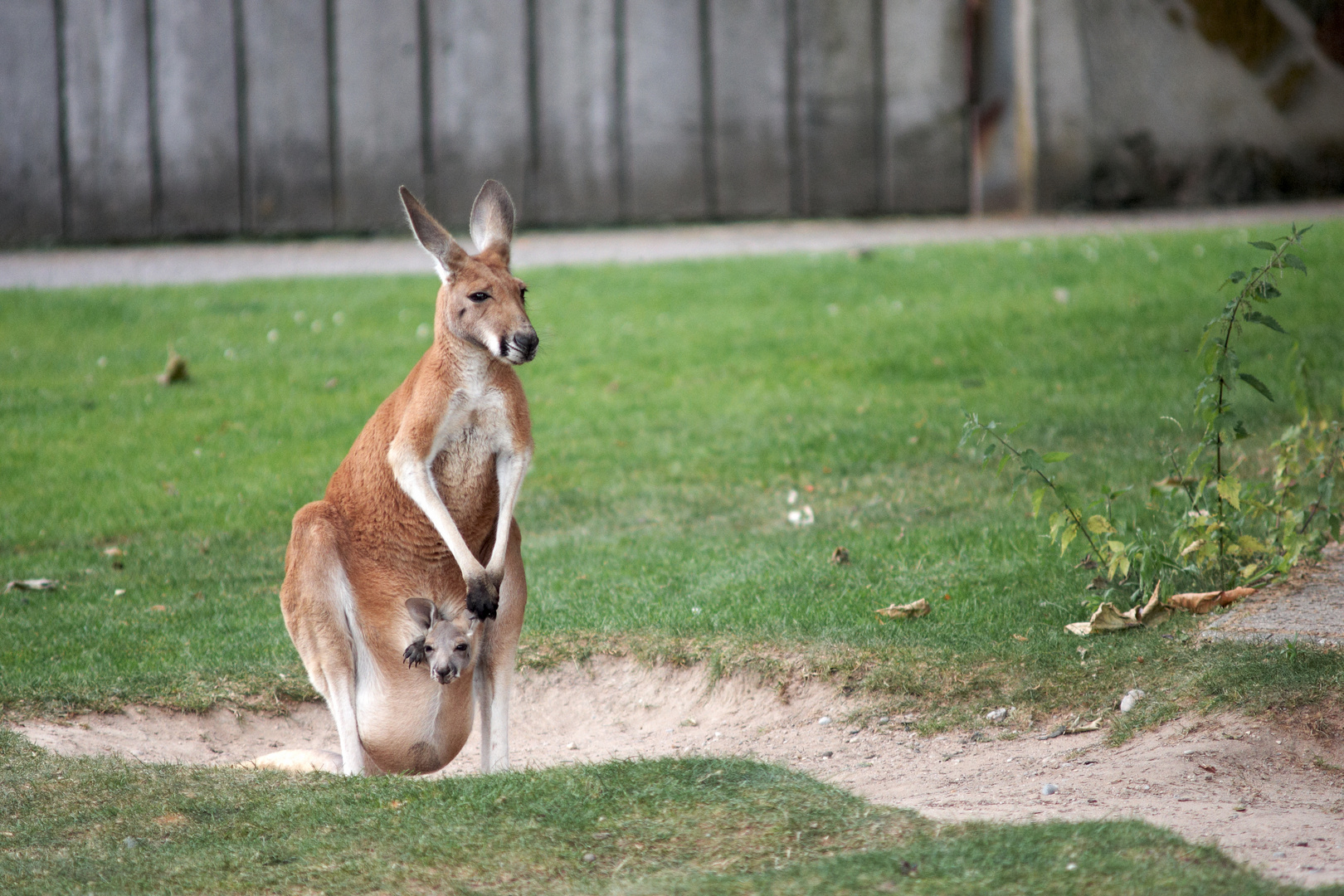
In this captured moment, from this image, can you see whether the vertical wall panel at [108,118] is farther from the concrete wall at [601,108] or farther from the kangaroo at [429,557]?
the kangaroo at [429,557]

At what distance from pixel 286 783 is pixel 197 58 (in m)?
8.29

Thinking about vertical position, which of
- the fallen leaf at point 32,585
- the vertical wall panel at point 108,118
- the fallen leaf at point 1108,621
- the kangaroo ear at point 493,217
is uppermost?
the vertical wall panel at point 108,118

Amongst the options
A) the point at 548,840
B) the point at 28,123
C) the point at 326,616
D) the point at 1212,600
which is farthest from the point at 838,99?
the point at 548,840

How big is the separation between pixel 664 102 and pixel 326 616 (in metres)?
7.74

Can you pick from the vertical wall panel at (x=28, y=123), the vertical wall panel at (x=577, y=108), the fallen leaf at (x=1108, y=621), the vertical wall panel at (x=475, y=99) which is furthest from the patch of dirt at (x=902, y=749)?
the vertical wall panel at (x=28, y=123)

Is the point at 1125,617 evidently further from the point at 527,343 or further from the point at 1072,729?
the point at 527,343

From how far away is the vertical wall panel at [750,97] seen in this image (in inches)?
424

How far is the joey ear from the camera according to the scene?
3.92m

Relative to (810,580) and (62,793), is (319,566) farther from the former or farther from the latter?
(810,580)

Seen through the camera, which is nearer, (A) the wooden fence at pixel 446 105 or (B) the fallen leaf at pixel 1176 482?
(B) the fallen leaf at pixel 1176 482

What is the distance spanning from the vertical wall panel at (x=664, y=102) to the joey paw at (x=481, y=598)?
7617 mm

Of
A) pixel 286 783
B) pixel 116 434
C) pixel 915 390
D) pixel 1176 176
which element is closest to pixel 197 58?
pixel 116 434

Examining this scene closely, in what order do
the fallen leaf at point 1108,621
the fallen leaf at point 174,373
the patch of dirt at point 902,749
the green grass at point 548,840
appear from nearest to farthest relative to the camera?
the green grass at point 548,840 → the patch of dirt at point 902,749 → the fallen leaf at point 1108,621 → the fallen leaf at point 174,373

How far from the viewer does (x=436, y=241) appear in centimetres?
396
